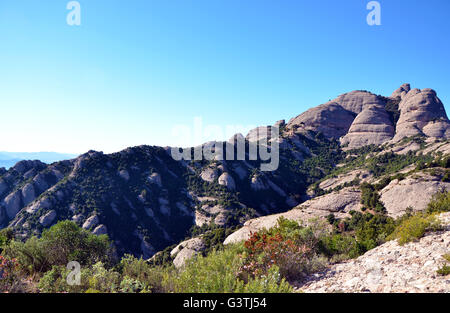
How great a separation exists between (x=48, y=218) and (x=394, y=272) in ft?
206

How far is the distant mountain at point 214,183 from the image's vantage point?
152 ft

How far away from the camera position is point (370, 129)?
88000 mm

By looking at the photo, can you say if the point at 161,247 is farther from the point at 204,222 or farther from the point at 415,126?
the point at 415,126

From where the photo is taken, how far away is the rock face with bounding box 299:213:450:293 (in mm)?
4391

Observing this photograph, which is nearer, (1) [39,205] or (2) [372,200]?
(2) [372,200]

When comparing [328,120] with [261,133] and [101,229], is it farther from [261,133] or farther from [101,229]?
[101,229]

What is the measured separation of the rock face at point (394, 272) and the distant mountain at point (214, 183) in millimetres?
20569

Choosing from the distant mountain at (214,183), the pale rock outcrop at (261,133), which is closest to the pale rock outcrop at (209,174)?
the distant mountain at (214,183)

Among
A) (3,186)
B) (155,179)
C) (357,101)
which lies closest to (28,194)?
(3,186)

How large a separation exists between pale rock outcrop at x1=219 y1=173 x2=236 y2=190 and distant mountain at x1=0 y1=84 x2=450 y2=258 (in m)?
0.31

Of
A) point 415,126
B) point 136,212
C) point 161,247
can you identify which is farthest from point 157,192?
point 415,126

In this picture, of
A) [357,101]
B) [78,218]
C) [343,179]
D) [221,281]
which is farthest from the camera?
[357,101]

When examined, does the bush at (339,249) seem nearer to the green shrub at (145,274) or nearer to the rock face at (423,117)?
the green shrub at (145,274)

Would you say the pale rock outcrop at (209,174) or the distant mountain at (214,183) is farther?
the pale rock outcrop at (209,174)
